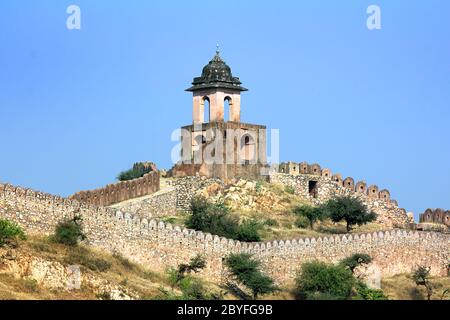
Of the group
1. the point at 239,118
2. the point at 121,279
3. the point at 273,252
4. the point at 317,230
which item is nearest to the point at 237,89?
the point at 239,118

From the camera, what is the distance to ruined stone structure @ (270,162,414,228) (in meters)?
71.8

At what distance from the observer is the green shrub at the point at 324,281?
58.5 meters

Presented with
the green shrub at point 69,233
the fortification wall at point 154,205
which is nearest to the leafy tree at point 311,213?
the fortification wall at point 154,205

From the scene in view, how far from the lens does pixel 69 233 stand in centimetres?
5494

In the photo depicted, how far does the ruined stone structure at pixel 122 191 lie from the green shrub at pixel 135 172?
0.60m

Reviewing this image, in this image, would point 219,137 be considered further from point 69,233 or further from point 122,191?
point 69,233

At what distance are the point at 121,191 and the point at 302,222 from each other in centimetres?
703

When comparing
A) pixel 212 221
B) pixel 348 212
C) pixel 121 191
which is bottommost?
pixel 212 221

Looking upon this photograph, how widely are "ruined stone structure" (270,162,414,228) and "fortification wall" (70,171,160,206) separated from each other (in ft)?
20.1

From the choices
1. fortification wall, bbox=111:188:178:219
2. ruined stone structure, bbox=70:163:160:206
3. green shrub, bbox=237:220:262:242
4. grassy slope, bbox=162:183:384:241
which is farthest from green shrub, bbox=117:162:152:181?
green shrub, bbox=237:220:262:242

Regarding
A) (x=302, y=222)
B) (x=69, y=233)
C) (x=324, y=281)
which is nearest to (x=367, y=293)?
(x=324, y=281)

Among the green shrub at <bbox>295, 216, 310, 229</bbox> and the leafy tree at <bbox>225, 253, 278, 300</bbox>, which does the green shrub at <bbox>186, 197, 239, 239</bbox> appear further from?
the leafy tree at <bbox>225, 253, 278, 300</bbox>

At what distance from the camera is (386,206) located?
7250 centimetres

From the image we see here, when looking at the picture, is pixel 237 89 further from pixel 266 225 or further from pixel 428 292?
pixel 428 292
